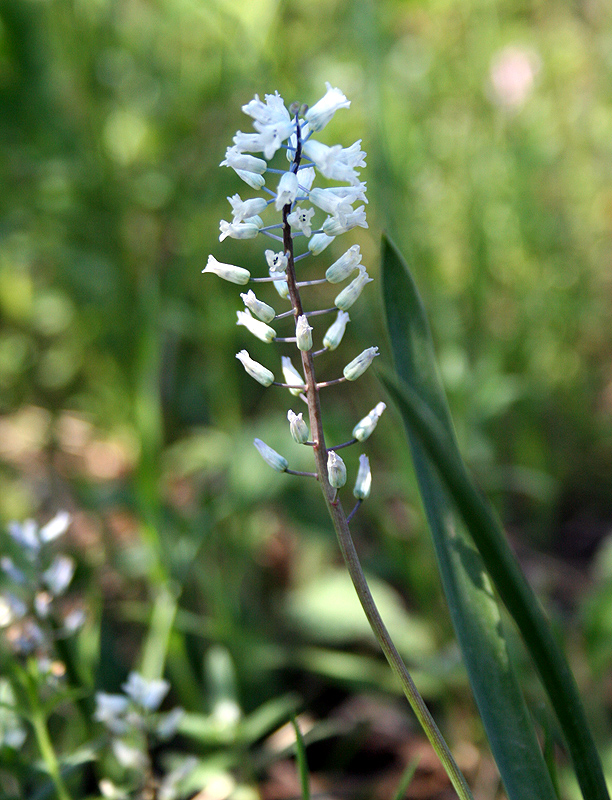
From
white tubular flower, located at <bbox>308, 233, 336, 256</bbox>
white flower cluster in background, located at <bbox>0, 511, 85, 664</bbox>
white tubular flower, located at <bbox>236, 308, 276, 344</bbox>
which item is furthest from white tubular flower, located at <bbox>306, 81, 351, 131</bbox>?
white flower cluster in background, located at <bbox>0, 511, 85, 664</bbox>

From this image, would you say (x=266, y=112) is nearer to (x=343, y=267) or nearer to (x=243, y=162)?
(x=243, y=162)

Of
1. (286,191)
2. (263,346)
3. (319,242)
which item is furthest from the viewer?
(263,346)

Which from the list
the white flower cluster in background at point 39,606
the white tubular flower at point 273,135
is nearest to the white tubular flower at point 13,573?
the white flower cluster in background at point 39,606

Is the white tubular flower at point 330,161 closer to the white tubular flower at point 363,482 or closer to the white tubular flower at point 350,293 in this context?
the white tubular flower at point 350,293

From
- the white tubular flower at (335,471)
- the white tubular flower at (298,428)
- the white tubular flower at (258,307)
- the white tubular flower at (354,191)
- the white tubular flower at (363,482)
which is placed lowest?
the white tubular flower at (363,482)

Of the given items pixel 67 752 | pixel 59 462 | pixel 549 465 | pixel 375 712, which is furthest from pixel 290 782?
pixel 59 462

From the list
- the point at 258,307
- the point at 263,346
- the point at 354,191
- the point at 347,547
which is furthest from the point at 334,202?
the point at 263,346
